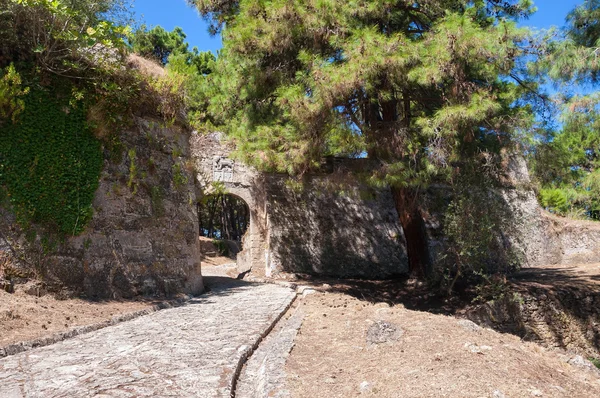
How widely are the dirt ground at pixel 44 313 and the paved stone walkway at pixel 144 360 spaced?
0.96 ft

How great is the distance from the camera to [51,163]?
613cm

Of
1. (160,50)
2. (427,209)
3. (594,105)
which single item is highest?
(160,50)

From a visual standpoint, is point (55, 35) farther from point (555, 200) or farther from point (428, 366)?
point (555, 200)

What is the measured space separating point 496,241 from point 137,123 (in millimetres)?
6675

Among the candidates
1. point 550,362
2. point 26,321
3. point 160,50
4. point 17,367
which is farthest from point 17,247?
point 160,50

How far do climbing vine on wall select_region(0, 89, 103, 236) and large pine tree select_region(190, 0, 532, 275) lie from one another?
3.09 meters

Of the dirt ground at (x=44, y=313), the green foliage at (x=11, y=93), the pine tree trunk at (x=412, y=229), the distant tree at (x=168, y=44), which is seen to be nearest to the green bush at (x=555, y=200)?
the pine tree trunk at (x=412, y=229)

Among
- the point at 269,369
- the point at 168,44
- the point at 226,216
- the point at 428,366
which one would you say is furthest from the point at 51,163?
the point at 226,216

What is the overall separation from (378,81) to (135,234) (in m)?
4.38

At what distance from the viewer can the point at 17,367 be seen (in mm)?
3488

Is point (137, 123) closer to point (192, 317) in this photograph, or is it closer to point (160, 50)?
point (192, 317)

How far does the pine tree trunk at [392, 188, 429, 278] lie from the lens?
10250 millimetres

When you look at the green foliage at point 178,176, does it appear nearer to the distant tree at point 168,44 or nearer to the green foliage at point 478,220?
the green foliage at point 478,220

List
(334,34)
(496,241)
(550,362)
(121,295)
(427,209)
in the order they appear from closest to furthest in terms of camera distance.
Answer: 1. (550,362)
2. (121,295)
3. (334,34)
4. (496,241)
5. (427,209)
